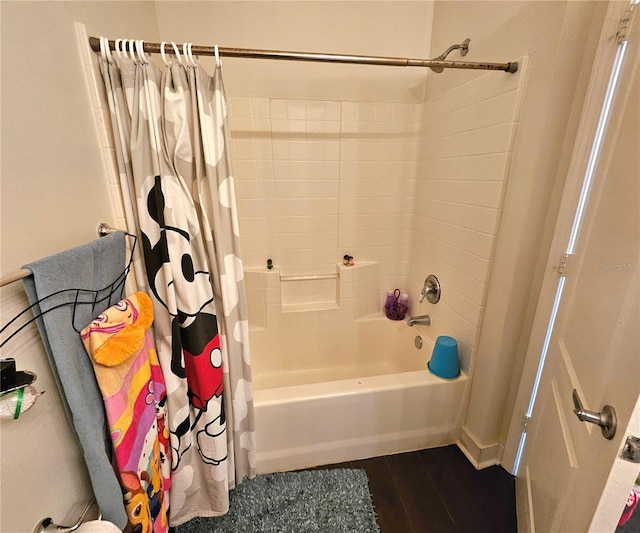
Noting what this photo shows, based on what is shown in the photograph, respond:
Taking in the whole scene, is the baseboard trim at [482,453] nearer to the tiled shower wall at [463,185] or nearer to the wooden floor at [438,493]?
the wooden floor at [438,493]

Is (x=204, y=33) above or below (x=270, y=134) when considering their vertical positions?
above

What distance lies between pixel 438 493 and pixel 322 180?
1.81m

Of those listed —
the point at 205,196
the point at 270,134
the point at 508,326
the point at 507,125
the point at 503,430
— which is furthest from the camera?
the point at 270,134

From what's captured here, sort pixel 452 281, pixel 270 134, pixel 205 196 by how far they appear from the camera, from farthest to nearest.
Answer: pixel 270 134
pixel 452 281
pixel 205 196

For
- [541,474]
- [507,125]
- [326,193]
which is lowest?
[541,474]

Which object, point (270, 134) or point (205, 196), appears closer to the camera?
point (205, 196)

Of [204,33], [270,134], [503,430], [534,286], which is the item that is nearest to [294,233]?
[270,134]

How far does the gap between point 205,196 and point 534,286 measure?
140 centimetres

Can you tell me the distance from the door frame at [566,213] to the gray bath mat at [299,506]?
31.0 inches

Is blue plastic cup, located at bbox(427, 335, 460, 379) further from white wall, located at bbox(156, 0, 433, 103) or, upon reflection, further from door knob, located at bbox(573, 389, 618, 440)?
white wall, located at bbox(156, 0, 433, 103)

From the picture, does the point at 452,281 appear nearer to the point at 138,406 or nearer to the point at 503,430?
the point at 503,430

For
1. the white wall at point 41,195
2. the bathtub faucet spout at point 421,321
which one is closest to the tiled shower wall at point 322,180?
the bathtub faucet spout at point 421,321

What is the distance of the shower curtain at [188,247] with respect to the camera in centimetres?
91

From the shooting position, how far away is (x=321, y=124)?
1826 millimetres
